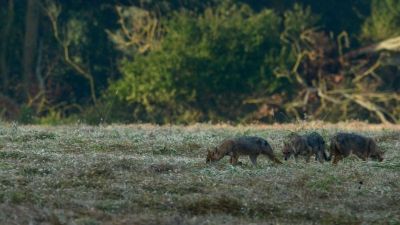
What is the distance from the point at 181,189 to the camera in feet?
63.6

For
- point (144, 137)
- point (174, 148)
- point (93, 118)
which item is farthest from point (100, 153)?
point (93, 118)

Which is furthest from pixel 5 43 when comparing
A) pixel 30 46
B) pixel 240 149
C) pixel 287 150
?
pixel 240 149

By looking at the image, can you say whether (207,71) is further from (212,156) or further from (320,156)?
(212,156)

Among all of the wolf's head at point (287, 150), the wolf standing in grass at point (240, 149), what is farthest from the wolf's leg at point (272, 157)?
the wolf's head at point (287, 150)

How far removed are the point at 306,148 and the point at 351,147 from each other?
35.0 inches

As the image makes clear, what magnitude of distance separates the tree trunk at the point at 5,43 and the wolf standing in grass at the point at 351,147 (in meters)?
38.2

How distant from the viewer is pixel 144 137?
89.9 ft

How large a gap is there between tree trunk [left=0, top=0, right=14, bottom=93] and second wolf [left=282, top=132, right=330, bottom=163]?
3790cm

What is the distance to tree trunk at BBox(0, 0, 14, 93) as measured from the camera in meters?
58.9

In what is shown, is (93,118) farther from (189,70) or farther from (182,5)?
(182,5)

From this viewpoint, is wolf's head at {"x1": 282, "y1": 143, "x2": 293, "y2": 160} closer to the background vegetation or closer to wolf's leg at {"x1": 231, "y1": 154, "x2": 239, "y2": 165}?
wolf's leg at {"x1": 231, "y1": 154, "x2": 239, "y2": 165}

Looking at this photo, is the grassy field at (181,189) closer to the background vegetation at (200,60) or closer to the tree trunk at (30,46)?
the background vegetation at (200,60)

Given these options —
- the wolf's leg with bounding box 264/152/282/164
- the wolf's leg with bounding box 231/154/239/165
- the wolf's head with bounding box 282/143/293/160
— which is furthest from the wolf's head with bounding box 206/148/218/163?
the wolf's head with bounding box 282/143/293/160

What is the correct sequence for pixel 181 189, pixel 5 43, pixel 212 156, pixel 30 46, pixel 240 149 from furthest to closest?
1. pixel 30 46
2. pixel 5 43
3. pixel 212 156
4. pixel 240 149
5. pixel 181 189
